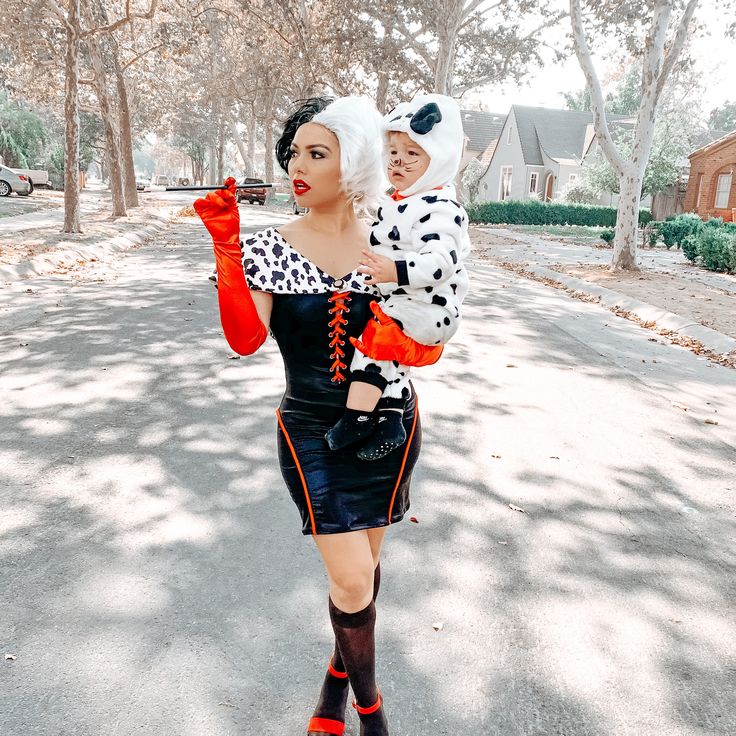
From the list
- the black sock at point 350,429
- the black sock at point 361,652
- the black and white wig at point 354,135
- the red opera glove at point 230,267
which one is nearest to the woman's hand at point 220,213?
the red opera glove at point 230,267

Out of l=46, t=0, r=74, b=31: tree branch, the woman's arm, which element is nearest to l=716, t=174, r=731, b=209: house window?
l=46, t=0, r=74, b=31: tree branch

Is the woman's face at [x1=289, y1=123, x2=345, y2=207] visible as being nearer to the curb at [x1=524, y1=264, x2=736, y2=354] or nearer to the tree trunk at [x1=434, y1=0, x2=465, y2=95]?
the curb at [x1=524, y1=264, x2=736, y2=354]

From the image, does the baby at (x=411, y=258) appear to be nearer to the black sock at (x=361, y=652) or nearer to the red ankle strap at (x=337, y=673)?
the black sock at (x=361, y=652)

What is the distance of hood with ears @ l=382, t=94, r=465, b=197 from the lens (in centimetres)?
201

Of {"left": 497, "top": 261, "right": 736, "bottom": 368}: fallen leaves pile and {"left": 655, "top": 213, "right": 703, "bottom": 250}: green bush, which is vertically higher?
{"left": 655, "top": 213, "right": 703, "bottom": 250}: green bush

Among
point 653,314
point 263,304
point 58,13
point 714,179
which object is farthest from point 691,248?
point 263,304

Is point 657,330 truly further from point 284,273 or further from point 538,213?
point 538,213

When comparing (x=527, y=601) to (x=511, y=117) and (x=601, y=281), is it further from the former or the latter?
(x=511, y=117)

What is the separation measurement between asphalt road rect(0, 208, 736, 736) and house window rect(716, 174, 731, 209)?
3066cm

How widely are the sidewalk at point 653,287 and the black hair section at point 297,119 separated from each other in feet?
24.5

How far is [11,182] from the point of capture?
3294cm

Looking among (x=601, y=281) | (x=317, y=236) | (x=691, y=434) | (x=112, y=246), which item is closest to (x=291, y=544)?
(x=317, y=236)

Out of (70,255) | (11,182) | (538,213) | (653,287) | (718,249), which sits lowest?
(653,287)

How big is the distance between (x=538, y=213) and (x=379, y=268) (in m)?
39.0
